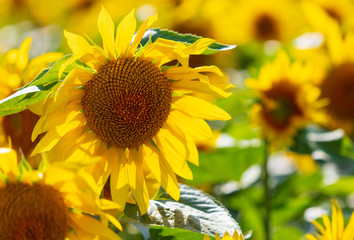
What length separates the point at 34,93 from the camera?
0.76 meters

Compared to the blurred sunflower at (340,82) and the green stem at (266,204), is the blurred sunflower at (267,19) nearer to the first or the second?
the blurred sunflower at (340,82)

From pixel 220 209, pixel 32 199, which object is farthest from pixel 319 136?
pixel 32 199

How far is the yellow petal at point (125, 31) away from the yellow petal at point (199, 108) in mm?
120

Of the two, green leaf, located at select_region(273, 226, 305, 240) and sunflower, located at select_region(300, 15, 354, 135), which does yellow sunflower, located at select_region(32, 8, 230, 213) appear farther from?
sunflower, located at select_region(300, 15, 354, 135)

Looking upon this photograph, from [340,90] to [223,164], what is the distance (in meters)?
0.56

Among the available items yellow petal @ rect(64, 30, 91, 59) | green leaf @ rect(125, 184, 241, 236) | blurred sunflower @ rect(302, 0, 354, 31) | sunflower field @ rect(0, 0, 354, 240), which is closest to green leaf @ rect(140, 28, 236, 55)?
sunflower field @ rect(0, 0, 354, 240)

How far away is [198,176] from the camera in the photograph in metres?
1.40

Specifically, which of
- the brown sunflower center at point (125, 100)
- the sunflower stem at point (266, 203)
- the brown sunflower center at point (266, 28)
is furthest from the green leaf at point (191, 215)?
the brown sunflower center at point (266, 28)

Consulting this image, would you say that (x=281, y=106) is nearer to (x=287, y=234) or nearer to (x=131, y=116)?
(x=287, y=234)

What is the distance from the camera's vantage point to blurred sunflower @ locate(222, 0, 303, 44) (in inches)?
90.7

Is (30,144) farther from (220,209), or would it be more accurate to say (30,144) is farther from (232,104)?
(232,104)

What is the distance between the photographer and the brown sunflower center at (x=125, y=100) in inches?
32.6

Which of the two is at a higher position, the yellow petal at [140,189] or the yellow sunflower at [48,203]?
the yellow sunflower at [48,203]

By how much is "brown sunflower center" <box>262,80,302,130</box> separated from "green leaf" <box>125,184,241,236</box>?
63 centimetres
